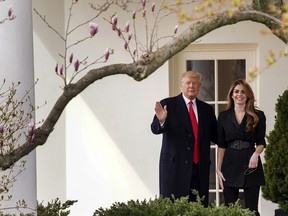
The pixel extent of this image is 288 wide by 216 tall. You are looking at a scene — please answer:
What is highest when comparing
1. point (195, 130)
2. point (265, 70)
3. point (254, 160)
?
point (265, 70)

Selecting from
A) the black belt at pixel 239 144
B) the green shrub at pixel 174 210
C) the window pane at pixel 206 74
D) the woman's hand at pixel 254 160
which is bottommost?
the green shrub at pixel 174 210

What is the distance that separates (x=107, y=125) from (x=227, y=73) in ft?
5.07

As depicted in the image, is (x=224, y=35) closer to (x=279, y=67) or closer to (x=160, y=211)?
(x=279, y=67)

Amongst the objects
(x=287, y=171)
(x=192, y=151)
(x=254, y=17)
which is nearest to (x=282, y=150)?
(x=287, y=171)

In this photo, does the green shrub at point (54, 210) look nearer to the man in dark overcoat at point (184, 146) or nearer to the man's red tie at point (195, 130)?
the man in dark overcoat at point (184, 146)

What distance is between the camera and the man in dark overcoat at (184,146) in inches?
340

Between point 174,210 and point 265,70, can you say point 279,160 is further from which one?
point 174,210

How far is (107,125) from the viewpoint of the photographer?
11.0 meters

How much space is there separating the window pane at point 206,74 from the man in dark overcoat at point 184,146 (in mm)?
2291

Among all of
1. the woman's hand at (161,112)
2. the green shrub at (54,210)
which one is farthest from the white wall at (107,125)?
the green shrub at (54,210)

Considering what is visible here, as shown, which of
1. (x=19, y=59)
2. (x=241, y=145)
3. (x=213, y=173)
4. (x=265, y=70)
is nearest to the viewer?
(x=19, y=59)

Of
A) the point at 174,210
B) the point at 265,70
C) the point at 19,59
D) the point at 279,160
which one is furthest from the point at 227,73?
the point at 19,59

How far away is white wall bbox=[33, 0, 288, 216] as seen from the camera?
1082 cm

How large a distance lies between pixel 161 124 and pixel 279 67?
2.76m
